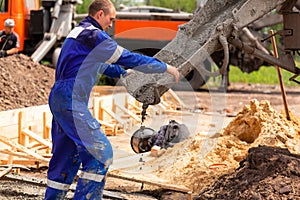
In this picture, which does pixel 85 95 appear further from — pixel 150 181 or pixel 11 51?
pixel 11 51

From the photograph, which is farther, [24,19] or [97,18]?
[24,19]

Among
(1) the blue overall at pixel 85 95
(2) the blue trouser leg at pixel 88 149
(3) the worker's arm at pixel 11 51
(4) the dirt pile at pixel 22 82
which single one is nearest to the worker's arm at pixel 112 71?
(1) the blue overall at pixel 85 95

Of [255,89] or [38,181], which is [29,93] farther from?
[255,89]

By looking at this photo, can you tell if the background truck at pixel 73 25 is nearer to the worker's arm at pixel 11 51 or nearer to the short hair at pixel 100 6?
the worker's arm at pixel 11 51

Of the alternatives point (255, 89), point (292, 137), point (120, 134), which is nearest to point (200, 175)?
point (292, 137)

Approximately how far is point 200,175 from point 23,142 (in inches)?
100

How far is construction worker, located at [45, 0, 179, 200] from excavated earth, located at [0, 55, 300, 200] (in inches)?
50.4

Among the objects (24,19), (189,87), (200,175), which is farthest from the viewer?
(189,87)

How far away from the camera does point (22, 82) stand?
1193 centimetres

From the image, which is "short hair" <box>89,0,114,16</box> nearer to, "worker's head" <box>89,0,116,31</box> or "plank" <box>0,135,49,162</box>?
"worker's head" <box>89,0,116,31</box>

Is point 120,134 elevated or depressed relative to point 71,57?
depressed

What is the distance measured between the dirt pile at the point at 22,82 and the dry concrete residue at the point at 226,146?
3308mm

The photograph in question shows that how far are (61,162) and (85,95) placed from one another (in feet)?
1.99

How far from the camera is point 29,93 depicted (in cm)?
1159
